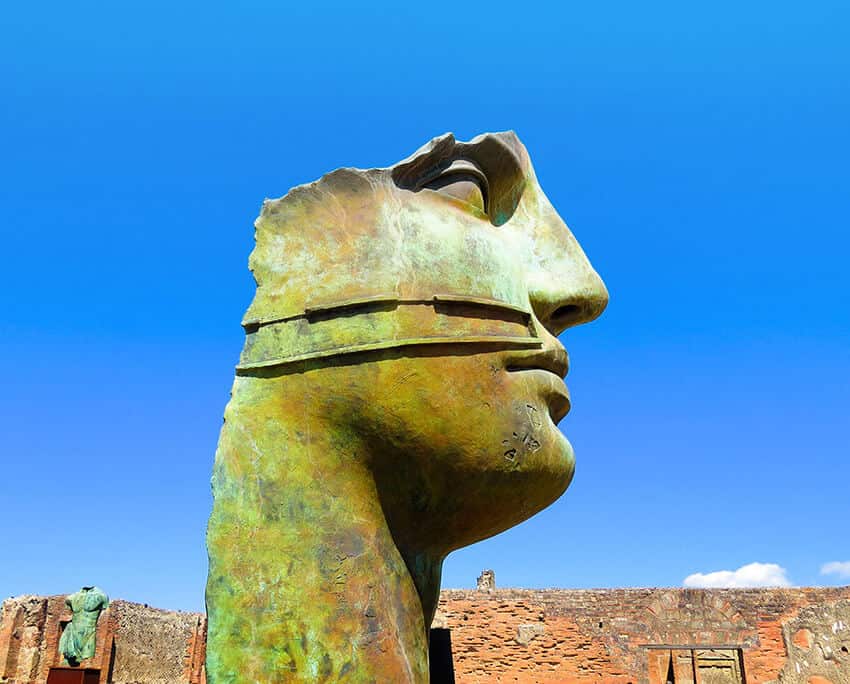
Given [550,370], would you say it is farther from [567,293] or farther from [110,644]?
[110,644]

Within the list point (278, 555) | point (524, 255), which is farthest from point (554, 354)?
point (278, 555)

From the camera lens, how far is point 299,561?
5.94 feet

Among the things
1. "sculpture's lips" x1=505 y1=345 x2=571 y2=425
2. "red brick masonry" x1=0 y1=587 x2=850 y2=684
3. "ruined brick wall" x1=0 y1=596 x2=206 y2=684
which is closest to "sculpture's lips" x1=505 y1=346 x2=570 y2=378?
"sculpture's lips" x1=505 y1=345 x2=571 y2=425

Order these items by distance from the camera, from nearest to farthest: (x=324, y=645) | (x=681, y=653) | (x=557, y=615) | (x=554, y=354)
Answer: (x=324, y=645), (x=554, y=354), (x=557, y=615), (x=681, y=653)

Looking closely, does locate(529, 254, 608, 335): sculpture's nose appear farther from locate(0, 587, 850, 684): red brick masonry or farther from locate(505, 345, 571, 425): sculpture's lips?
locate(0, 587, 850, 684): red brick masonry

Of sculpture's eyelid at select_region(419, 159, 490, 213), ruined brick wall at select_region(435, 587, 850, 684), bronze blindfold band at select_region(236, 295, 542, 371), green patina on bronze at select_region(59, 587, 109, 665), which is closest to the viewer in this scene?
bronze blindfold band at select_region(236, 295, 542, 371)

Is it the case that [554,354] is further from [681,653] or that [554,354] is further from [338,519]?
[681,653]

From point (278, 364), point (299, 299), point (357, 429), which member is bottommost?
point (357, 429)

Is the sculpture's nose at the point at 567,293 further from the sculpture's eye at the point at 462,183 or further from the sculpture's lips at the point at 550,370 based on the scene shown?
the sculpture's eye at the point at 462,183

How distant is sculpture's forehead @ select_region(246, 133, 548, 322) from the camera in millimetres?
1946

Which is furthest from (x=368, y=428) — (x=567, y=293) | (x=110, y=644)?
(x=110, y=644)

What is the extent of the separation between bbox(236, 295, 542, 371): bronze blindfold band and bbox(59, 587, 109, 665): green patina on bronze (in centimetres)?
1251

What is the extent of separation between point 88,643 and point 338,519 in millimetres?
12672

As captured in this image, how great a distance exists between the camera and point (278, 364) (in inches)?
75.9
